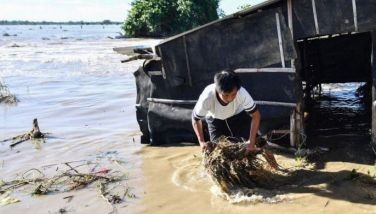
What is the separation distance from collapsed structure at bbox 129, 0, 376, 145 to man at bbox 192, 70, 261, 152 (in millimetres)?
1004

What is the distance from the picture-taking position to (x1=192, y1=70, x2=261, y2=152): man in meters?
5.29

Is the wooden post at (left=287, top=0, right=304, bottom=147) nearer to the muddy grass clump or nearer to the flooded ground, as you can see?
the flooded ground

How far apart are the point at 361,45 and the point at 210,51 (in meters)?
4.93

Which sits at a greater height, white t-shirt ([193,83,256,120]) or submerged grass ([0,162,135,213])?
white t-shirt ([193,83,256,120])

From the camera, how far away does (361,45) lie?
36.6 feet

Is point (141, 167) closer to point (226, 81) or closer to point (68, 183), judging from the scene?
point (68, 183)

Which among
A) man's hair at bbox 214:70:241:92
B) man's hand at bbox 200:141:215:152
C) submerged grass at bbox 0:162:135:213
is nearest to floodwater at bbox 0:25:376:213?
submerged grass at bbox 0:162:135:213

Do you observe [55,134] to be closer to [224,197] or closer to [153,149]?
[153,149]

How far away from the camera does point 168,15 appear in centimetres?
3612

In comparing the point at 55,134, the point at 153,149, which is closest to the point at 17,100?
the point at 55,134

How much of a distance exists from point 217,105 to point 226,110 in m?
0.15

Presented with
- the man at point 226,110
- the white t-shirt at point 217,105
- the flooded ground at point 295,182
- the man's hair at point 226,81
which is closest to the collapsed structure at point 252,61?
the flooded ground at point 295,182

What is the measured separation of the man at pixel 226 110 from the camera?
5289mm

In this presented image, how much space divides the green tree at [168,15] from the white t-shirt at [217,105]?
27.9 m
